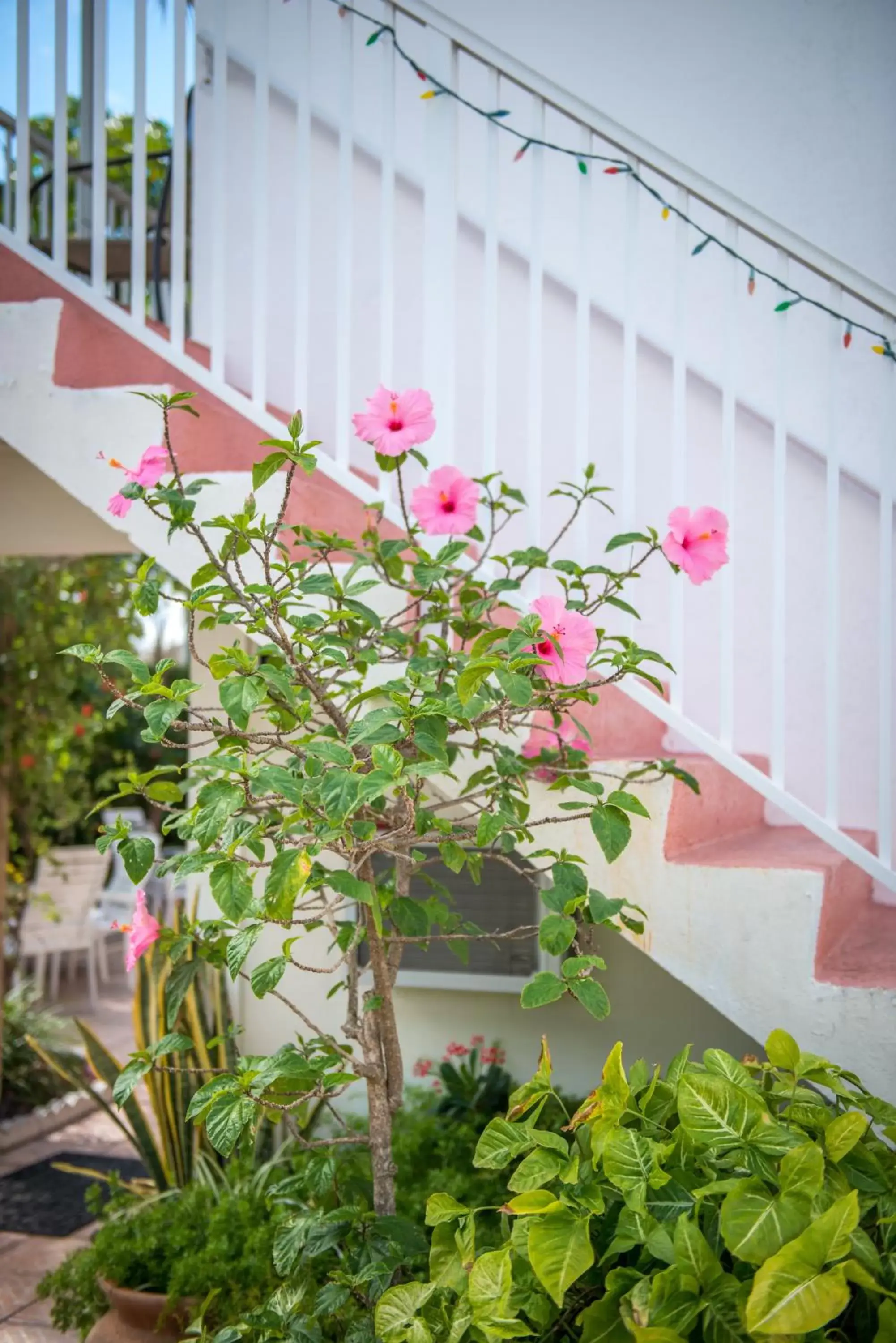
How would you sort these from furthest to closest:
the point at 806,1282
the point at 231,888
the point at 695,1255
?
the point at 231,888
the point at 695,1255
the point at 806,1282

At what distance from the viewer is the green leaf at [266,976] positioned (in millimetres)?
1547

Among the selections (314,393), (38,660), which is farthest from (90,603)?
(314,393)

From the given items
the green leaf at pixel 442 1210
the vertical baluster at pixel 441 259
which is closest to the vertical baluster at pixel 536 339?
the vertical baluster at pixel 441 259

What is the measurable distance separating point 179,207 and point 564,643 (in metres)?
1.39

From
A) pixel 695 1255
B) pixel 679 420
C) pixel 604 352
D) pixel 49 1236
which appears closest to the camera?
pixel 695 1255

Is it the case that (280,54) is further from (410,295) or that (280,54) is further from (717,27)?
(717,27)

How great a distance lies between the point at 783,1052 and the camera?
5.39 ft

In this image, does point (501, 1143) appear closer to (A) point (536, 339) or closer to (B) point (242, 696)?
(B) point (242, 696)

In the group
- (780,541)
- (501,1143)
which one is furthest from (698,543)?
(501,1143)

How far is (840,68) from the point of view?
3090mm

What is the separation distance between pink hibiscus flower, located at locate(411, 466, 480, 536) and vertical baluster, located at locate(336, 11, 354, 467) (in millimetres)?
378

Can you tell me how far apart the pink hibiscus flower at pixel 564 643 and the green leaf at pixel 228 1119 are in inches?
29.7

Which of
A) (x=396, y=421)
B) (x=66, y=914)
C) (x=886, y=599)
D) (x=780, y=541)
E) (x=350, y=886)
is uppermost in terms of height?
(x=396, y=421)

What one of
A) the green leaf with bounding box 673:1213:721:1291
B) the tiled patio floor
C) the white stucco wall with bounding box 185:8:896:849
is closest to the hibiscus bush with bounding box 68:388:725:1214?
the green leaf with bounding box 673:1213:721:1291
